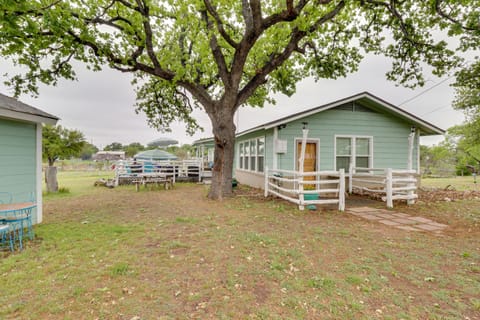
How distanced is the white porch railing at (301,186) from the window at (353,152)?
3.00 ft

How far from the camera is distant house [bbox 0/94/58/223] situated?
454 cm

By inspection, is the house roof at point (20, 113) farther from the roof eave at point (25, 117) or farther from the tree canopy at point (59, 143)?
the tree canopy at point (59, 143)

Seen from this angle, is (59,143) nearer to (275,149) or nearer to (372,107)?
(275,149)

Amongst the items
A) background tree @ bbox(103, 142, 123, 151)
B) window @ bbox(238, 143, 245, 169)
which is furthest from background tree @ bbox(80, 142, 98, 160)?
window @ bbox(238, 143, 245, 169)

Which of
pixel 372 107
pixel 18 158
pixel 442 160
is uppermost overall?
pixel 372 107

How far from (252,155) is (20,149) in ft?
29.7

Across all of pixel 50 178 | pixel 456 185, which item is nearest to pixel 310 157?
pixel 50 178

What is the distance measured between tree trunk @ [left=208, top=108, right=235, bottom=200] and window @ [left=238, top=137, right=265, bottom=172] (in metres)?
2.74

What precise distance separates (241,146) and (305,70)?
227 inches

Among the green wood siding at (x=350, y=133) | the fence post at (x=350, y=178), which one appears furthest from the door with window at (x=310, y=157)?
the fence post at (x=350, y=178)

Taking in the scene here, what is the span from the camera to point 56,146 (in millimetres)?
11602

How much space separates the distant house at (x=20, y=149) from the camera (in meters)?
4.54

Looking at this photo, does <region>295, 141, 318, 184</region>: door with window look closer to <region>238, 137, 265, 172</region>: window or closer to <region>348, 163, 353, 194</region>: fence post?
<region>348, 163, 353, 194</region>: fence post

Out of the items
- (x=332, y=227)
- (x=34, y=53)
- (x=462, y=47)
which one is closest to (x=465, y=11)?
(x=462, y=47)
